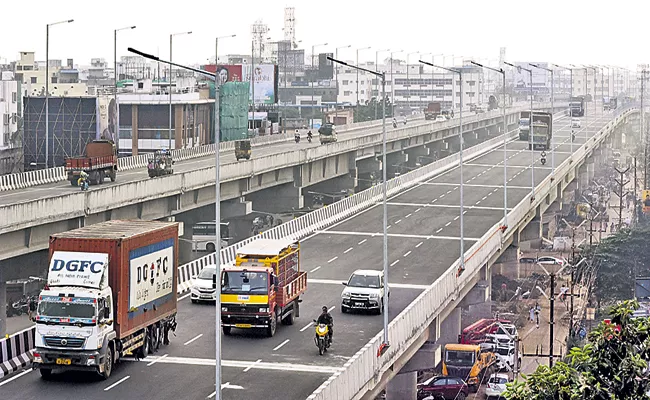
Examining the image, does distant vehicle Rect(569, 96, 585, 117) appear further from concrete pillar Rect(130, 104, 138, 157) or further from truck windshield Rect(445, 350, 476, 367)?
truck windshield Rect(445, 350, 476, 367)

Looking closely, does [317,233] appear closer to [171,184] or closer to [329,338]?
[171,184]

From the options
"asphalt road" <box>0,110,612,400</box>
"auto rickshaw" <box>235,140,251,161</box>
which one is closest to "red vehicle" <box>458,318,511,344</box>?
"asphalt road" <box>0,110,612,400</box>

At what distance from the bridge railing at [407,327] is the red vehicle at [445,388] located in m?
4.51

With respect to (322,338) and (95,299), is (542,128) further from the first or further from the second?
(95,299)

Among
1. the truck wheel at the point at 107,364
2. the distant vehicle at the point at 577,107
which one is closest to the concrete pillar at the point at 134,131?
the truck wheel at the point at 107,364

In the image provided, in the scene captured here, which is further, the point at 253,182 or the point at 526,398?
the point at 253,182

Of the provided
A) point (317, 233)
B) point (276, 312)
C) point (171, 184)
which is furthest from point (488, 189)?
point (276, 312)

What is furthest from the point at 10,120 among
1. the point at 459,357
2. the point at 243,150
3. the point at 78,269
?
the point at 78,269

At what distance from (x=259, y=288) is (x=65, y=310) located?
24.3ft

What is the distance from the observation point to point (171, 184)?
61.6 m

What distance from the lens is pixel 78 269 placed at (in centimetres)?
3148

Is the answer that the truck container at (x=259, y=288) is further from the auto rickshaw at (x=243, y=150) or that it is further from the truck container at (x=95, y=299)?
the auto rickshaw at (x=243, y=150)

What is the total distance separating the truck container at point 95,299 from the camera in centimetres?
3077

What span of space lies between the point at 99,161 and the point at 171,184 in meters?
4.89
